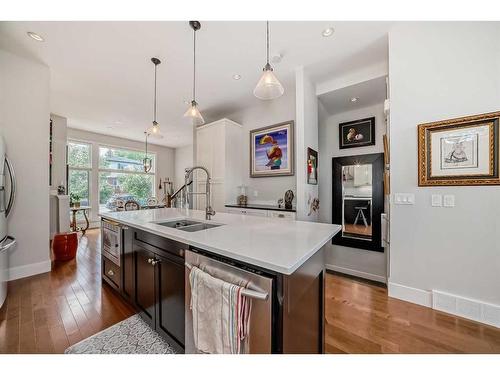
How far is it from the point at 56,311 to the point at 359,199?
3.96 metres

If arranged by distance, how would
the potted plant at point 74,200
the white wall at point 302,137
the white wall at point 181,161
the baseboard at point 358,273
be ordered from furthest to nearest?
1. the white wall at point 181,161
2. the potted plant at point 74,200
3. the baseboard at point 358,273
4. the white wall at point 302,137

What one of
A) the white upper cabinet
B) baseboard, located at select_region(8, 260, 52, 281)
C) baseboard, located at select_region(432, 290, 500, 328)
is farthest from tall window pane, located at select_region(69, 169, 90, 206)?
baseboard, located at select_region(432, 290, 500, 328)

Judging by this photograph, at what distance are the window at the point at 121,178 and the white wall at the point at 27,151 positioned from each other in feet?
13.0

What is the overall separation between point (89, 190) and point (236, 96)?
5482 millimetres

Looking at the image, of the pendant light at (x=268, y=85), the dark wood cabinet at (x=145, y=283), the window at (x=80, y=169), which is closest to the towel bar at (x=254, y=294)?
the dark wood cabinet at (x=145, y=283)

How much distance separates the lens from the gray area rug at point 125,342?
54.6 inches

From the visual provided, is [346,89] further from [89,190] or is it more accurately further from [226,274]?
[89,190]

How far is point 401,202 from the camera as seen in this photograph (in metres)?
2.04

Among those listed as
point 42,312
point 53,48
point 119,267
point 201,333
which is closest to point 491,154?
point 201,333

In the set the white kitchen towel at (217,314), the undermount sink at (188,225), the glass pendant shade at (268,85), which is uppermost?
the glass pendant shade at (268,85)

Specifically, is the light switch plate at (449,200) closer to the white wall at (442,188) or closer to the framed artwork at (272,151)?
the white wall at (442,188)

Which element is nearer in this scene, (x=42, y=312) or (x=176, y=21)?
(x=42, y=312)

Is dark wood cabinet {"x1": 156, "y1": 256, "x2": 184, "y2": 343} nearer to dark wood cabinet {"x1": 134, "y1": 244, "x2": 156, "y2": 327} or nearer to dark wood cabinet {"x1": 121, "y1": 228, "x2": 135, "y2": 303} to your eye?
dark wood cabinet {"x1": 134, "y1": 244, "x2": 156, "y2": 327}

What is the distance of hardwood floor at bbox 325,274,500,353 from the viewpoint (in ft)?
4.61
